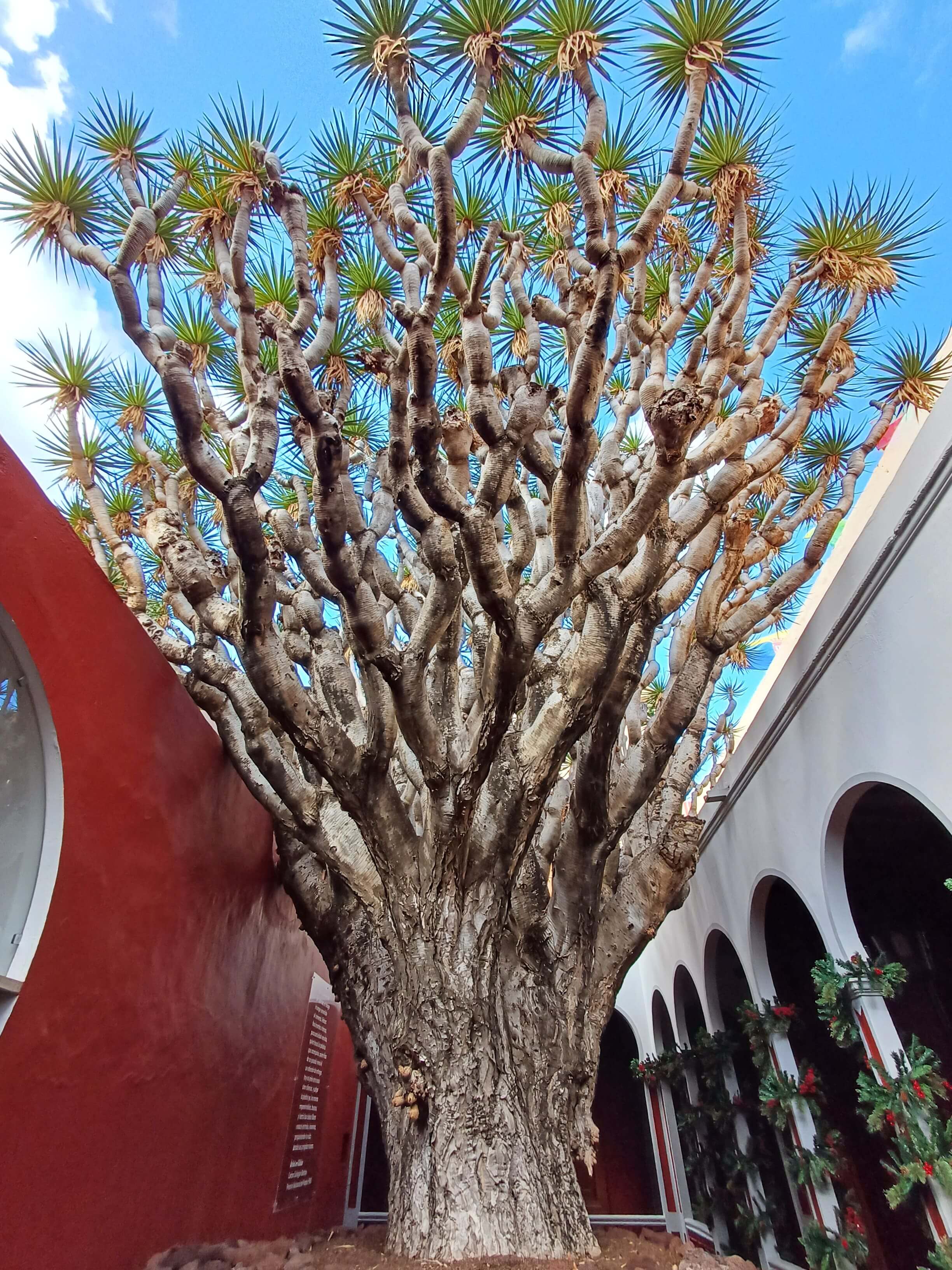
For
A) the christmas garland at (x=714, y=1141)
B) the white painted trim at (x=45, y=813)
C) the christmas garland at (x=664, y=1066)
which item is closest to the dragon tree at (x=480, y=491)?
Answer: the white painted trim at (x=45, y=813)

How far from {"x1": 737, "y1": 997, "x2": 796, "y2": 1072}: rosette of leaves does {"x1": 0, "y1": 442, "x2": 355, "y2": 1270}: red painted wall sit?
12.0 ft

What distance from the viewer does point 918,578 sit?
144 inches

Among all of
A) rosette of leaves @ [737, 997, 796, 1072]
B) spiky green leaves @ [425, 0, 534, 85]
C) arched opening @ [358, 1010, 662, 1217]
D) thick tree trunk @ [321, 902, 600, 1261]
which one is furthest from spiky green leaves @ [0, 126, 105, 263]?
arched opening @ [358, 1010, 662, 1217]

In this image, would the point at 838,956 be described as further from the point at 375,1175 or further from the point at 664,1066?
the point at 375,1175

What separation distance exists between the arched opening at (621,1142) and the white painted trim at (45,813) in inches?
361

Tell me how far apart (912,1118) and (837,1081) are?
3.12m

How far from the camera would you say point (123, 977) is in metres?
3.19

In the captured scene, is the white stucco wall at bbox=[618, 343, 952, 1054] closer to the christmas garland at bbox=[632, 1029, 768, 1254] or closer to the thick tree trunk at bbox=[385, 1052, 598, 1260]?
the christmas garland at bbox=[632, 1029, 768, 1254]

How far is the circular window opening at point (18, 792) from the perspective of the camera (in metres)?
2.73

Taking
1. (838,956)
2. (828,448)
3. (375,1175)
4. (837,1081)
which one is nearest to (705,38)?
(828,448)

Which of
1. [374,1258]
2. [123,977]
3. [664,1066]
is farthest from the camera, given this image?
[664,1066]

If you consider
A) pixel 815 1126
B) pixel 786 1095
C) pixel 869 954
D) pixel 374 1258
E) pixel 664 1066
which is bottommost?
pixel 374 1258

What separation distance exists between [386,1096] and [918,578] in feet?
12.6

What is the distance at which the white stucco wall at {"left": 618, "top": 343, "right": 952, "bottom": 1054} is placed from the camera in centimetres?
352
